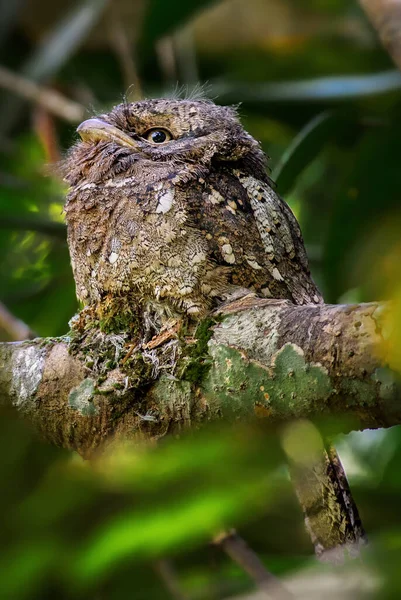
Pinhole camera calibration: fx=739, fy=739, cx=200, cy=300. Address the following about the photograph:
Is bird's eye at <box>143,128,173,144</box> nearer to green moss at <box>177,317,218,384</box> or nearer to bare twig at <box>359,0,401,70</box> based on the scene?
bare twig at <box>359,0,401,70</box>

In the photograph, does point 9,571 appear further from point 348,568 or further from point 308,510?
point 308,510

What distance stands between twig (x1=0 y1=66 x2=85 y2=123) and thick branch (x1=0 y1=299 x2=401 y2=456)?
225 cm

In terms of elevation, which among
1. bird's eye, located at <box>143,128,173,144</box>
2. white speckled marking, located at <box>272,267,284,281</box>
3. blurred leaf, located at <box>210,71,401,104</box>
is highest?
blurred leaf, located at <box>210,71,401,104</box>

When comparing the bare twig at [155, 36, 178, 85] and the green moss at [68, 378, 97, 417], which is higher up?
the bare twig at [155, 36, 178, 85]

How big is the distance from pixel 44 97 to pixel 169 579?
150 inches

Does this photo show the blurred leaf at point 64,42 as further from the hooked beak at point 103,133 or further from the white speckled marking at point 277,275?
the white speckled marking at point 277,275

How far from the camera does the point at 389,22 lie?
2191 mm

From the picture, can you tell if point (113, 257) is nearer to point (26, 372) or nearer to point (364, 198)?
point (26, 372)

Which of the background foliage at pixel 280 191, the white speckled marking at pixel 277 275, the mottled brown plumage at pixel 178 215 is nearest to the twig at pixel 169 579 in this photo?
the background foliage at pixel 280 191

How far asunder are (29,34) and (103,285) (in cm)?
480

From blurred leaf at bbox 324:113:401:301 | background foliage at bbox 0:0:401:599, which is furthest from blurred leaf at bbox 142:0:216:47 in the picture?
blurred leaf at bbox 324:113:401:301

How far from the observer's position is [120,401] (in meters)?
2.02

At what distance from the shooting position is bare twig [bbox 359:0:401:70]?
211 centimetres

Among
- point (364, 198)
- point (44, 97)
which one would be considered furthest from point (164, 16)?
point (364, 198)
